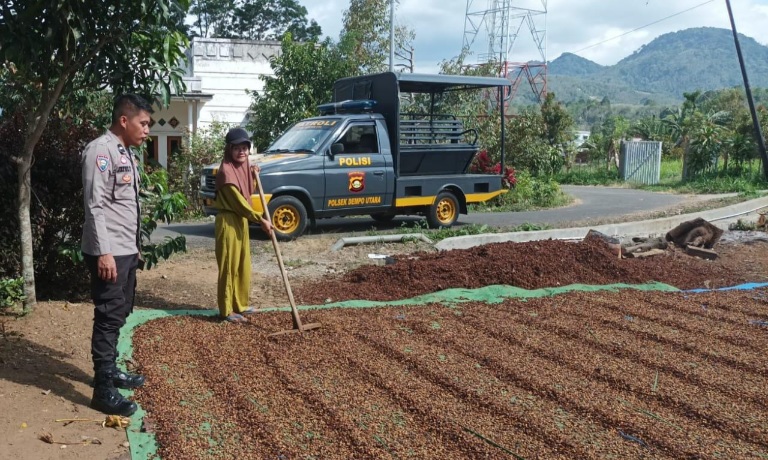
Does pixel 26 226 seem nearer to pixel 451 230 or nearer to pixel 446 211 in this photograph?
pixel 451 230

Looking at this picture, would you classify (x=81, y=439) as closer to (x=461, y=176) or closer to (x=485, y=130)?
(x=461, y=176)

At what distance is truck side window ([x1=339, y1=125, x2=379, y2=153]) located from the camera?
1320 cm

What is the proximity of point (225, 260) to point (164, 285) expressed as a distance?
1.91 meters

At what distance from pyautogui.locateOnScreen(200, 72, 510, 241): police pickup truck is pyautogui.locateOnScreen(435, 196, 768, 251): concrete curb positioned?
219 cm

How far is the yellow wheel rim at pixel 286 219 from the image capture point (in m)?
12.1

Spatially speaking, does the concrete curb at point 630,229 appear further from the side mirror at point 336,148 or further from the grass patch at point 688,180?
the grass patch at point 688,180

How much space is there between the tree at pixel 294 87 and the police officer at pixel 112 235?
1525 centimetres

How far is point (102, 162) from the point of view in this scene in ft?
15.2

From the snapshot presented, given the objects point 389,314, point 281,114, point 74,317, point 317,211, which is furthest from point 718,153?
point 74,317

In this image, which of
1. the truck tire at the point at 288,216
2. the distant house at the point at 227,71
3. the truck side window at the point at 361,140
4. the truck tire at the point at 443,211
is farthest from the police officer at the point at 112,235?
the distant house at the point at 227,71

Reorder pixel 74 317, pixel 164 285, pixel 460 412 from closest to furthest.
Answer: pixel 460 412, pixel 74 317, pixel 164 285

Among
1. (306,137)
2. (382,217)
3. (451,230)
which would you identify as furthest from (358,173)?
(382,217)

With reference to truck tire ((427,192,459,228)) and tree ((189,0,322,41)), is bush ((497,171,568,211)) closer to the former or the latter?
truck tire ((427,192,459,228))

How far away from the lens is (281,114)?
2027 centimetres
